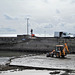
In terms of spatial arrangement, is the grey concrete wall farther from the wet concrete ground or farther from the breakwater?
the wet concrete ground

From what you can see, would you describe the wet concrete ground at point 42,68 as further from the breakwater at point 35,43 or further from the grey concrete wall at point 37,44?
the grey concrete wall at point 37,44

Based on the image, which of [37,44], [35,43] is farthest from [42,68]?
[35,43]

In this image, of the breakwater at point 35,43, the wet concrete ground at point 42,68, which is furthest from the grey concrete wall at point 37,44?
the wet concrete ground at point 42,68

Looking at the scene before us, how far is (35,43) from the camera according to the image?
58.0 metres

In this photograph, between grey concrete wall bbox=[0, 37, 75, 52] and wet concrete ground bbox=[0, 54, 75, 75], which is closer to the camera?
wet concrete ground bbox=[0, 54, 75, 75]

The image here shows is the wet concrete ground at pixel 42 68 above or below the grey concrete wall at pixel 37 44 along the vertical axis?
below

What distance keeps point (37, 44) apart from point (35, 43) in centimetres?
72

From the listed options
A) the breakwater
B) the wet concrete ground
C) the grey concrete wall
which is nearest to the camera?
the wet concrete ground

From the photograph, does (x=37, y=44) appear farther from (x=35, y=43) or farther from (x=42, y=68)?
(x=42, y=68)

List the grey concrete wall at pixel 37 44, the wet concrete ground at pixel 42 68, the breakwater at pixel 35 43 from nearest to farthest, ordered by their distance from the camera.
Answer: the wet concrete ground at pixel 42 68, the grey concrete wall at pixel 37 44, the breakwater at pixel 35 43

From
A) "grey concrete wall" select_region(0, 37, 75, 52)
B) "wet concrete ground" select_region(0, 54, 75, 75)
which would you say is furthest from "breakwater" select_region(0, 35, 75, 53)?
"wet concrete ground" select_region(0, 54, 75, 75)

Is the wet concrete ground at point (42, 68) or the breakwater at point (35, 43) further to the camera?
the breakwater at point (35, 43)

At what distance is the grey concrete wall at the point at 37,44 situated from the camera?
54.3 m

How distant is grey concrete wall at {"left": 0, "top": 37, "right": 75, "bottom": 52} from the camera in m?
54.3
